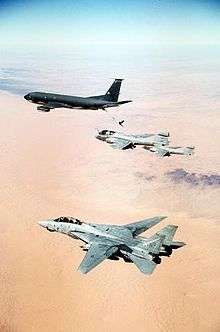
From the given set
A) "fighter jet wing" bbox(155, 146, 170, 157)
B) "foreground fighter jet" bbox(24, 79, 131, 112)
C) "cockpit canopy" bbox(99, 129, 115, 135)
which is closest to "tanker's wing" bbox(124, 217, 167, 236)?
"fighter jet wing" bbox(155, 146, 170, 157)

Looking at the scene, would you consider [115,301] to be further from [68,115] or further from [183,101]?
[183,101]

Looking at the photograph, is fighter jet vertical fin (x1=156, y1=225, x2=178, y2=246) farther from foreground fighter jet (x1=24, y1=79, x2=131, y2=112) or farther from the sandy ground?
foreground fighter jet (x1=24, y1=79, x2=131, y2=112)

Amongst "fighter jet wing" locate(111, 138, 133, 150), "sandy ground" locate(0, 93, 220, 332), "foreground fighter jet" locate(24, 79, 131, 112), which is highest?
"foreground fighter jet" locate(24, 79, 131, 112)

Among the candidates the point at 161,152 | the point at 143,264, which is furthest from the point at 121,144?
the point at 143,264

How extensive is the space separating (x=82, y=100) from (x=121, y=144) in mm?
2868

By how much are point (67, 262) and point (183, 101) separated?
35.2ft

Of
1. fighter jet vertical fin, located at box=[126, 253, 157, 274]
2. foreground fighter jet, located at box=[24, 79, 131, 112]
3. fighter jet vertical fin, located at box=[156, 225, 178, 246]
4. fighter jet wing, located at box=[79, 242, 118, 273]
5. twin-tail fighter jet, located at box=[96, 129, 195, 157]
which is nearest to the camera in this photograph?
fighter jet wing, located at box=[79, 242, 118, 273]

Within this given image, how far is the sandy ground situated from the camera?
774 inches

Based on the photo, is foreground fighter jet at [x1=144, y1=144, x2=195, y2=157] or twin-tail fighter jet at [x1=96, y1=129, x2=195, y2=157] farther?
twin-tail fighter jet at [x1=96, y1=129, x2=195, y2=157]

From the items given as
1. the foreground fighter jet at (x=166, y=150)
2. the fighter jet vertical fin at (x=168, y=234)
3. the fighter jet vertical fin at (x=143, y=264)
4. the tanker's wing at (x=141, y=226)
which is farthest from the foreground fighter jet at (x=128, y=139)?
the fighter jet vertical fin at (x=143, y=264)

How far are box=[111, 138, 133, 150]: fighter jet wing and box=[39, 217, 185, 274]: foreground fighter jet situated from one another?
3.07 metres

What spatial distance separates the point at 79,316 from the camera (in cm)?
1938

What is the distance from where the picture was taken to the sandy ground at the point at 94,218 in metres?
19.7

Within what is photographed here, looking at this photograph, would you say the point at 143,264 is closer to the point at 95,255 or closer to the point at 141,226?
the point at 95,255
